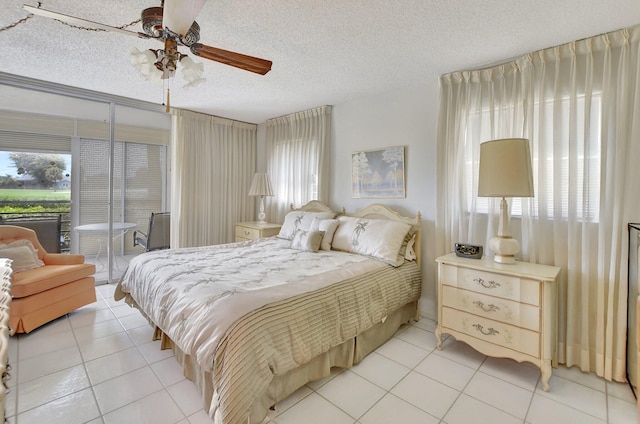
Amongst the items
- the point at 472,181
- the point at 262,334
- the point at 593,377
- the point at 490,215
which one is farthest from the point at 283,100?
the point at 593,377

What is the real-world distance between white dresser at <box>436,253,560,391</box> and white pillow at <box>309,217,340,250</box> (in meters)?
1.15

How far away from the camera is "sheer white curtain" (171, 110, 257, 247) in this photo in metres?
4.25

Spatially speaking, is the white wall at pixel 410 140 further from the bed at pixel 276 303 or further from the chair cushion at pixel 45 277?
the chair cushion at pixel 45 277

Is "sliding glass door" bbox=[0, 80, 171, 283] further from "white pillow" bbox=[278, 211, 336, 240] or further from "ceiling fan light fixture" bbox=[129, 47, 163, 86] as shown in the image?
"ceiling fan light fixture" bbox=[129, 47, 163, 86]

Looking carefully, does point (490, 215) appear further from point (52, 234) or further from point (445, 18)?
point (52, 234)

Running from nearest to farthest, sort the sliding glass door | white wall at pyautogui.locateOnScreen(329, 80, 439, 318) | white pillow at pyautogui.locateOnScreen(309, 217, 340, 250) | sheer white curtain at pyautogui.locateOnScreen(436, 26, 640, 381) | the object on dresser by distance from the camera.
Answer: sheer white curtain at pyautogui.locateOnScreen(436, 26, 640, 381) < the object on dresser < white wall at pyautogui.locateOnScreen(329, 80, 439, 318) < white pillow at pyautogui.locateOnScreen(309, 217, 340, 250) < the sliding glass door

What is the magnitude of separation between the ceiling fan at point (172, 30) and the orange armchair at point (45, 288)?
2037 millimetres

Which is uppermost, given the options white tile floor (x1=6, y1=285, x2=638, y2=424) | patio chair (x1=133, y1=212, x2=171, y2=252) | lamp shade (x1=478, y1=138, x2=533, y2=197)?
lamp shade (x1=478, y1=138, x2=533, y2=197)

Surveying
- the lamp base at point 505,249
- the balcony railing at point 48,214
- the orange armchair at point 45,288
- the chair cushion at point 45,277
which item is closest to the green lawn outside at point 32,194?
the balcony railing at point 48,214

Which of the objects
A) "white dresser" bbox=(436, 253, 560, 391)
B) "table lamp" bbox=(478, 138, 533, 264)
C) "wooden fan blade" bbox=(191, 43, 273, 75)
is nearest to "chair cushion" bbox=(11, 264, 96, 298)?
"wooden fan blade" bbox=(191, 43, 273, 75)

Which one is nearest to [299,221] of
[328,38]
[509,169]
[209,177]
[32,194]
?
[209,177]

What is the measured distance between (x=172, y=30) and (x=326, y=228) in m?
2.19

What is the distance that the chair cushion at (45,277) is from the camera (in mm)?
2447

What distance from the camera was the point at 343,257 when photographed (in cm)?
273
